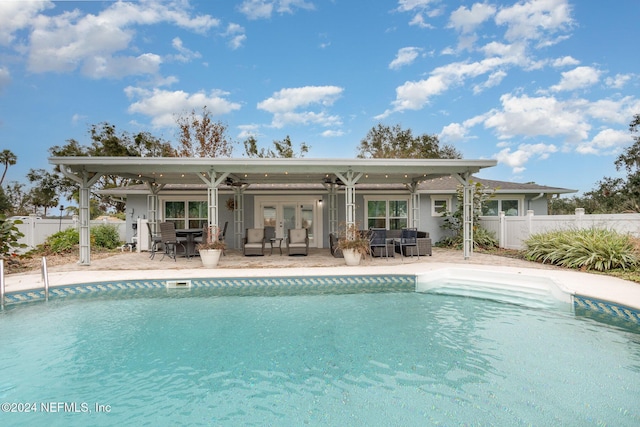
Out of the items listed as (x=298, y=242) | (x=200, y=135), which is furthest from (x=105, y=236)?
(x=200, y=135)

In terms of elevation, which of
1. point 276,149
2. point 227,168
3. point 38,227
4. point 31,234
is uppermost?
point 276,149

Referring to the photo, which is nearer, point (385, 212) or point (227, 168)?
point (227, 168)

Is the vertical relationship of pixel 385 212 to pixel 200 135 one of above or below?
below

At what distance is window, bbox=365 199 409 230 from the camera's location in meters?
14.8

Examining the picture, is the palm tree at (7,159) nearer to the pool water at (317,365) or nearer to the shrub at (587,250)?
the pool water at (317,365)

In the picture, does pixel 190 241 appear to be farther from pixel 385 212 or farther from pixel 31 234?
pixel 385 212

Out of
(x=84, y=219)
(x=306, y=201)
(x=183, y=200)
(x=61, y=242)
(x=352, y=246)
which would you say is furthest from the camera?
(x=306, y=201)

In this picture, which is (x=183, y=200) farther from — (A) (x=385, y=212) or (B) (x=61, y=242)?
(A) (x=385, y=212)

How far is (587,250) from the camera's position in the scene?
8.84 meters

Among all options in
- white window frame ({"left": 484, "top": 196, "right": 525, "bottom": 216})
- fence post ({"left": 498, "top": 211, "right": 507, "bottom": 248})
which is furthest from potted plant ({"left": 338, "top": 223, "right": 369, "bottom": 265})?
white window frame ({"left": 484, "top": 196, "right": 525, "bottom": 216})

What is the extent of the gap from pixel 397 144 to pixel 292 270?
77.1 ft

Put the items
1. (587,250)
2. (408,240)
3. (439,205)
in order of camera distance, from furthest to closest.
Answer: (439,205), (408,240), (587,250)

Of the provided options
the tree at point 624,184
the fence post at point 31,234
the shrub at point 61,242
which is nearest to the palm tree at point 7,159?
the fence post at point 31,234

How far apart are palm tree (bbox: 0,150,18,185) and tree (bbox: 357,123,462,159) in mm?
27771
